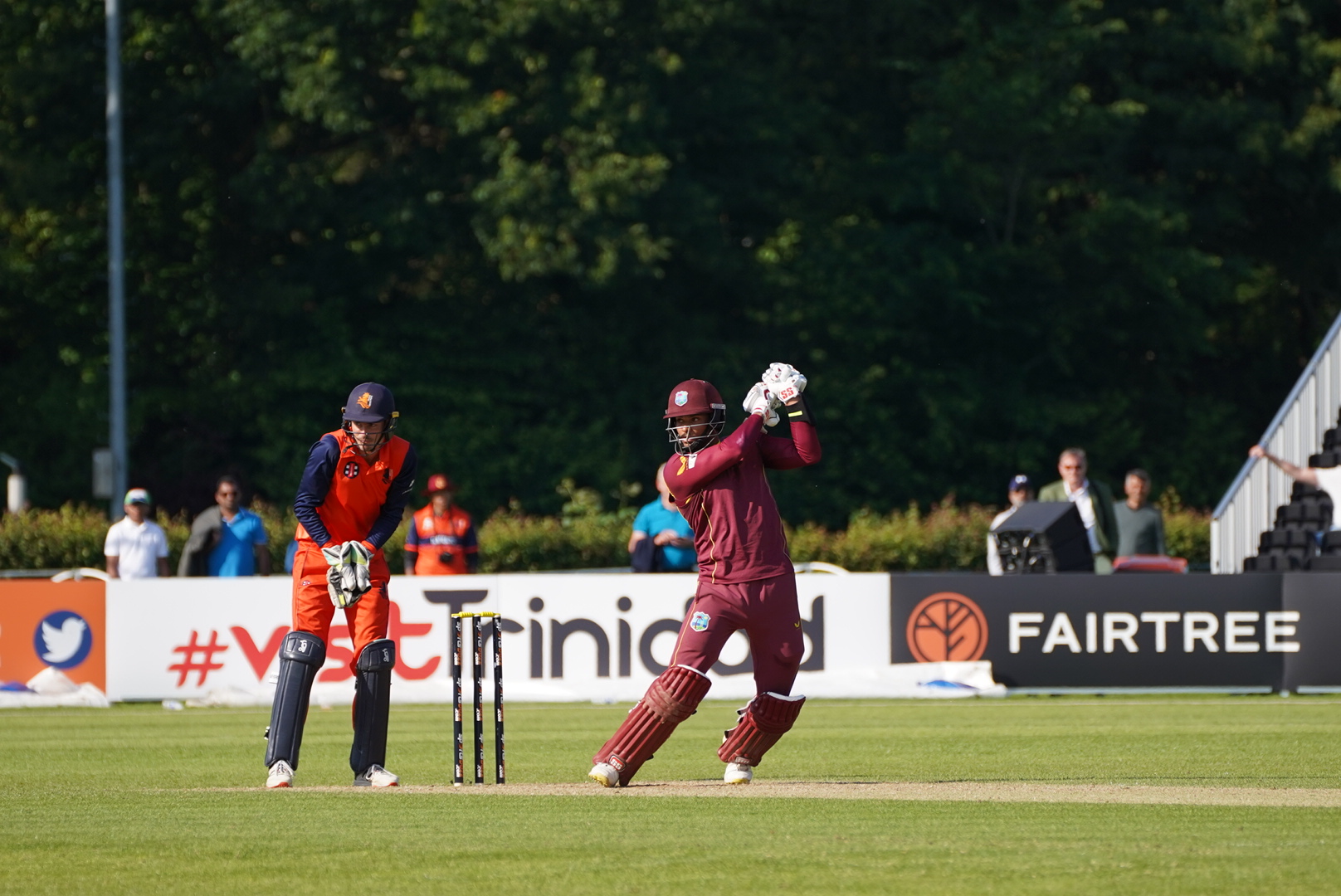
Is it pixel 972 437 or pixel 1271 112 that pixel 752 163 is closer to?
pixel 972 437

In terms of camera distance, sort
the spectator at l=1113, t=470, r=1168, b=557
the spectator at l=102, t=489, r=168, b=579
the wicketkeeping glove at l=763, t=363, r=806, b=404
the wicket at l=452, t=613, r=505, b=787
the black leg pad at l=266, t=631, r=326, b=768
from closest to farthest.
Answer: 1. the wicketkeeping glove at l=763, t=363, r=806, b=404
2. the wicket at l=452, t=613, r=505, b=787
3. the black leg pad at l=266, t=631, r=326, b=768
4. the spectator at l=102, t=489, r=168, b=579
5. the spectator at l=1113, t=470, r=1168, b=557

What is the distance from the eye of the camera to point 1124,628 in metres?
→ 17.7

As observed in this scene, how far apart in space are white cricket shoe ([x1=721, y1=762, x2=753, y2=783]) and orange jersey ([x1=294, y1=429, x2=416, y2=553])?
2001mm

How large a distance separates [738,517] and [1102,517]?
9.64 meters

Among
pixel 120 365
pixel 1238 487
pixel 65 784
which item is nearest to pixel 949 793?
pixel 65 784

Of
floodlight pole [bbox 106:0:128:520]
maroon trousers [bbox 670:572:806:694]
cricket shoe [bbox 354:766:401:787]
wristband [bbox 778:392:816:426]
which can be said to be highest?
floodlight pole [bbox 106:0:128:520]

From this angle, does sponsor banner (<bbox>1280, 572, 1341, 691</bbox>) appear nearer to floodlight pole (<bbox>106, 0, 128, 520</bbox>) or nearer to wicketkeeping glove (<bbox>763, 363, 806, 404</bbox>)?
wicketkeeping glove (<bbox>763, 363, 806, 404</bbox>)

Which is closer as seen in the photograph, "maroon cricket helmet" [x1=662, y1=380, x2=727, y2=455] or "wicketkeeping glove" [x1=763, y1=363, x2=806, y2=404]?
"wicketkeeping glove" [x1=763, y1=363, x2=806, y2=404]

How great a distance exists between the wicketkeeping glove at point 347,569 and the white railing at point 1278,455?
47.4 feet

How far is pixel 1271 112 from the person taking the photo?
39688mm

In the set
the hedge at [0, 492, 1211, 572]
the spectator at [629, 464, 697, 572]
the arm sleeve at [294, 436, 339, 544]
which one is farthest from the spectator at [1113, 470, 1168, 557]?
the arm sleeve at [294, 436, 339, 544]

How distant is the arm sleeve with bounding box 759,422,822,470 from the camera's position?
31.2 ft

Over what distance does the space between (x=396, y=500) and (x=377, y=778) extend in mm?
1362

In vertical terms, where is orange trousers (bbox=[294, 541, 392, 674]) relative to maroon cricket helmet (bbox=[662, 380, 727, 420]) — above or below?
below
